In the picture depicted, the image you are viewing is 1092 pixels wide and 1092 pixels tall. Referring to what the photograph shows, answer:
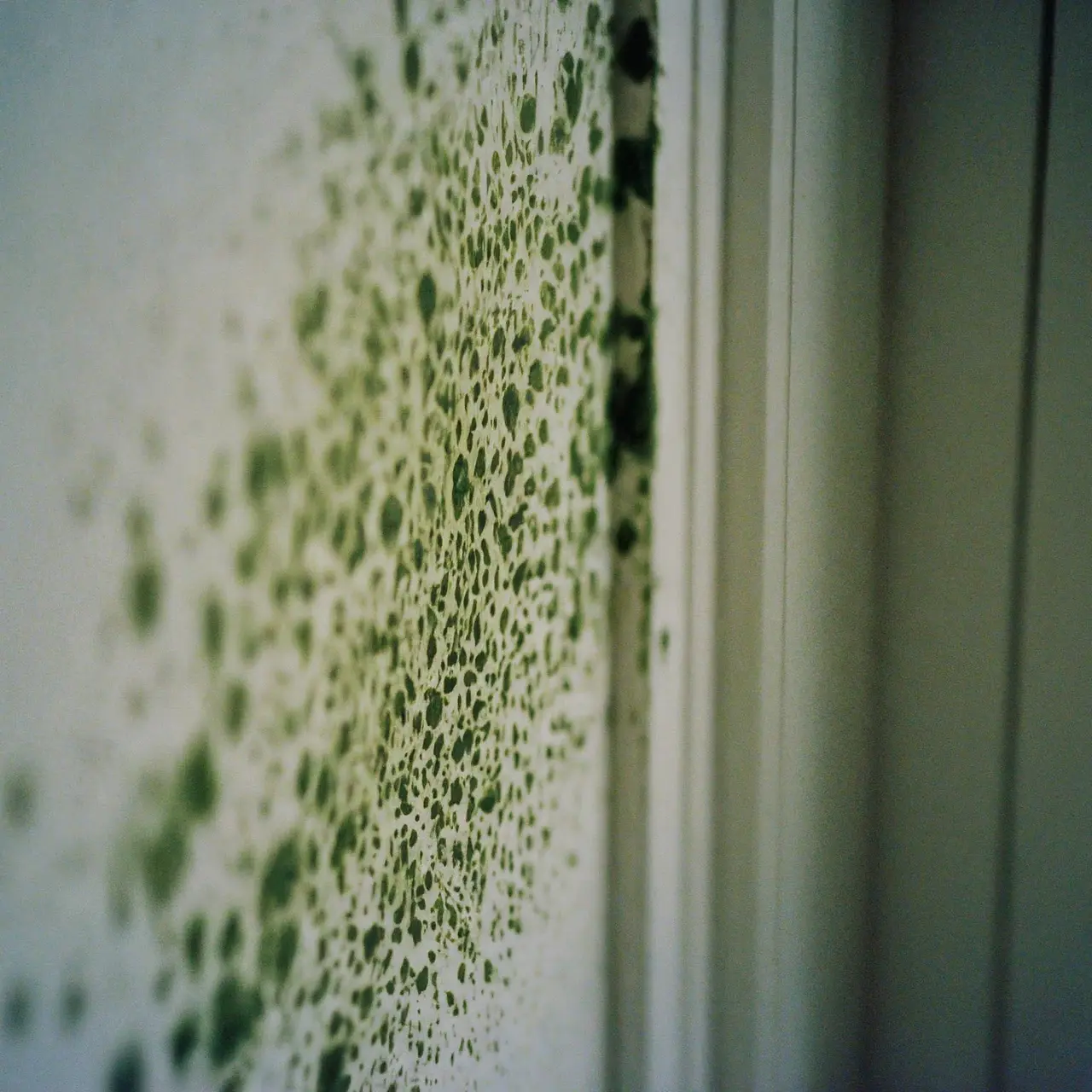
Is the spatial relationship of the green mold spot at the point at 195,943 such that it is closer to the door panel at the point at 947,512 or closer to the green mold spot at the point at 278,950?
the green mold spot at the point at 278,950

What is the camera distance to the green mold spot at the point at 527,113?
57cm

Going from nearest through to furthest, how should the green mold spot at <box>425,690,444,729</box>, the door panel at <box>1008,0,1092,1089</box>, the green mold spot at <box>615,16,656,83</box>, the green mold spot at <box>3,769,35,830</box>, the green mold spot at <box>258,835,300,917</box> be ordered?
the green mold spot at <box>3,769,35,830</box> → the green mold spot at <box>258,835,300,917</box> → the green mold spot at <box>425,690,444,729</box> → the green mold spot at <box>615,16,656,83</box> → the door panel at <box>1008,0,1092,1089</box>

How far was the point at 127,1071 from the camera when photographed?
0.34m

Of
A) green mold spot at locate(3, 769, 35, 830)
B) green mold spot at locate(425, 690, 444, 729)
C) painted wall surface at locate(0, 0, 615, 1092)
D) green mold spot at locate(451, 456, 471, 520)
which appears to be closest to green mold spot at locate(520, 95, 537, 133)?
painted wall surface at locate(0, 0, 615, 1092)

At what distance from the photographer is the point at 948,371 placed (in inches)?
33.4

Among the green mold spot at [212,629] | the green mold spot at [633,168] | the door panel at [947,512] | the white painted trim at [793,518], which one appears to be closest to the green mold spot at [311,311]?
the green mold spot at [212,629]

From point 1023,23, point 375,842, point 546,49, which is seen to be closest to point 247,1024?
point 375,842

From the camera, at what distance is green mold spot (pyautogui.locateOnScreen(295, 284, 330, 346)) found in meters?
0.41

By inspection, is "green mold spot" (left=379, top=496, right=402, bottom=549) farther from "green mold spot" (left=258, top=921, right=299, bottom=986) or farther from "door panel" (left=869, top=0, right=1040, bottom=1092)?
"door panel" (left=869, top=0, right=1040, bottom=1092)

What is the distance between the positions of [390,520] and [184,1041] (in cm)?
25

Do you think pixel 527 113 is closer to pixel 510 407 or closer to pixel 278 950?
pixel 510 407

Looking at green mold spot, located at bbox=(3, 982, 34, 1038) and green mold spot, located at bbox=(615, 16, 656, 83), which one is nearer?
green mold spot, located at bbox=(3, 982, 34, 1038)

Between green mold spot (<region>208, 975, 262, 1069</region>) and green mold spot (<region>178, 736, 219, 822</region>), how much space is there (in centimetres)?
8

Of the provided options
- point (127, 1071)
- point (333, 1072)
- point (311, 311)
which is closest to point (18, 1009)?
point (127, 1071)
